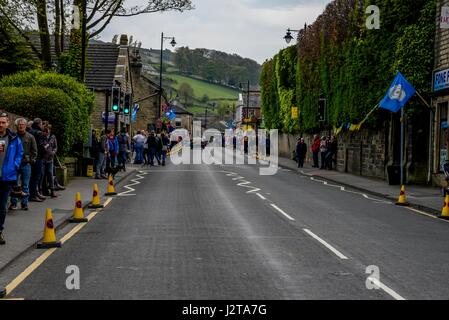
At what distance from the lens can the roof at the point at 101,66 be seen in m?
47.6

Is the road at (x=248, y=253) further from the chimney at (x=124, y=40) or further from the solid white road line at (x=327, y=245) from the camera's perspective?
the chimney at (x=124, y=40)

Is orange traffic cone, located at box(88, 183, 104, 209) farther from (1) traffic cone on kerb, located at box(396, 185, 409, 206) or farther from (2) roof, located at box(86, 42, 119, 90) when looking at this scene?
(2) roof, located at box(86, 42, 119, 90)

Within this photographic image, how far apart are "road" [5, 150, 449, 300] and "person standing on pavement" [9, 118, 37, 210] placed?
1930 millimetres

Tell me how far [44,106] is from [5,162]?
474 inches

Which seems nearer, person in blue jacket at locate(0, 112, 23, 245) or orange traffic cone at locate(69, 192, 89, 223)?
person in blue jacket at locate(0, 112, 23, 245)

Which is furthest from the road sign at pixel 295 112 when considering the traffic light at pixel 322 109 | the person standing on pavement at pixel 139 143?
the person standing on pavement at pixel 139 143

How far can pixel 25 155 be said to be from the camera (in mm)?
14664

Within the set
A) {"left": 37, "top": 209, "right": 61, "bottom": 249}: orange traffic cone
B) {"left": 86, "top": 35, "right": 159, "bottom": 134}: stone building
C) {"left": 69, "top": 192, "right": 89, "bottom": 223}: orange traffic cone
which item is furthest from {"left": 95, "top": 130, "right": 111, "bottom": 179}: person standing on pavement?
{"left": 86, "top": 35, "right": 159, "bottom": 134}: stone building

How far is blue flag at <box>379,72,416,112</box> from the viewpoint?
2356cm

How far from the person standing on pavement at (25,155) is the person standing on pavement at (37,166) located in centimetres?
71

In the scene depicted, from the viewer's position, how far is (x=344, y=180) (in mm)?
29078

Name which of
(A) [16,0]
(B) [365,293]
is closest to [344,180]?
(A) [16,0]

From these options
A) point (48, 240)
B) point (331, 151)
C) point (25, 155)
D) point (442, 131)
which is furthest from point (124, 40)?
point (48, 240)
